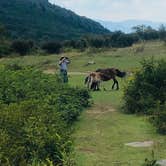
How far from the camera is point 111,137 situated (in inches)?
493

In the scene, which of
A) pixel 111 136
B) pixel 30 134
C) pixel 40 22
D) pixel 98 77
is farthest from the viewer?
pixel 40 22

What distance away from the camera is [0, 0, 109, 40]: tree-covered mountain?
95750mm

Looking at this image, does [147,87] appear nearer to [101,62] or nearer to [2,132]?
[2,132]

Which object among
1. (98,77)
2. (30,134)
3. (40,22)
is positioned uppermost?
(40,22)

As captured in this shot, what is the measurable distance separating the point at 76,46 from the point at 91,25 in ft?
230

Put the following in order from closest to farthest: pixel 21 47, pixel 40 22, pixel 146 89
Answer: pixel 146 89 < pixel 21 47 < pixel 40 22

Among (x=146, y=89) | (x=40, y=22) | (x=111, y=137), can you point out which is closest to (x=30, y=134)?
(x=111, y=137)

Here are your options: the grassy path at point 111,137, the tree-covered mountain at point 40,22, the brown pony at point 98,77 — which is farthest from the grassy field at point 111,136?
the tree-covered mountain at point 40,22

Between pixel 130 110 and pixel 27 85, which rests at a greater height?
pixel 27 85

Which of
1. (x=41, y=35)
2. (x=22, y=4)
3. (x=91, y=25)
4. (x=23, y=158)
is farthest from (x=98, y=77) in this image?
(x=91, y=25)

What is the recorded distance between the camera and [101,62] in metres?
35.8

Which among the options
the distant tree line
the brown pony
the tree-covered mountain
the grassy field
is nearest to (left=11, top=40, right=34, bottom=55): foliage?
the distant tree line

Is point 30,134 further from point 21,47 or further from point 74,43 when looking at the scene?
point 74,43

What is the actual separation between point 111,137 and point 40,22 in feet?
315
